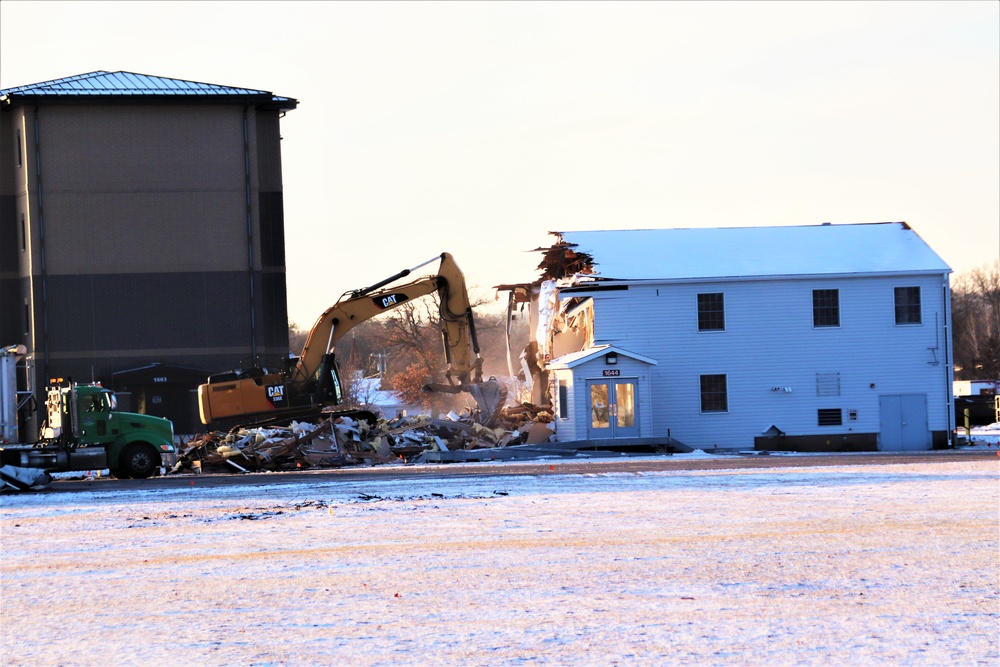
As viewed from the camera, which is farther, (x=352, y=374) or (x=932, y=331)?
(x=352, y=374)

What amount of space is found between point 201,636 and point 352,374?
9369 cm

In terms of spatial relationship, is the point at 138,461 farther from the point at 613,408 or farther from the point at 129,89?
the point at 129,89

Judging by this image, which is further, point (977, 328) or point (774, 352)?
point (977, 328)

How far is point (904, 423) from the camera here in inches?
1736

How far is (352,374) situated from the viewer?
10388cm

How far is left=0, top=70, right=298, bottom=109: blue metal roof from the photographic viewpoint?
53188mm

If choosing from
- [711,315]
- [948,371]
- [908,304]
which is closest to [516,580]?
[711,315]

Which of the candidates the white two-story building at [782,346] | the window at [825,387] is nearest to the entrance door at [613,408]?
the white two-story building at [782,346]

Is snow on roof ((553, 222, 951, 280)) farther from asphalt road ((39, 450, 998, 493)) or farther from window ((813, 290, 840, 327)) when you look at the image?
asphalt road ((39, 450, 998, 493))

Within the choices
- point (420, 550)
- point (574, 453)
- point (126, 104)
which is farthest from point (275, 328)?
point (420, 550)

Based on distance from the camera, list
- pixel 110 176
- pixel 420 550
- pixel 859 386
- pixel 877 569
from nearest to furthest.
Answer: pixel 877 569 < pixel 420 550 < pixel 859 386 < pixel 110 176

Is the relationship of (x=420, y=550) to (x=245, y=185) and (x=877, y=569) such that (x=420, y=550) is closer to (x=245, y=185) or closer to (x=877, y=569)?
(x=877, y=569)

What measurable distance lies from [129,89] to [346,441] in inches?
904

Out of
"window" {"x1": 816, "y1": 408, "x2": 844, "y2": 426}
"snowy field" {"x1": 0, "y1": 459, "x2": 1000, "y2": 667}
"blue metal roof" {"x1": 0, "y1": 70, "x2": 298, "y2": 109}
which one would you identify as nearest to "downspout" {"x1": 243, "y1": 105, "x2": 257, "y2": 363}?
"blue metal roof" {"x1": 0, "y1": 70, "x2": 298, "y2": 109}
